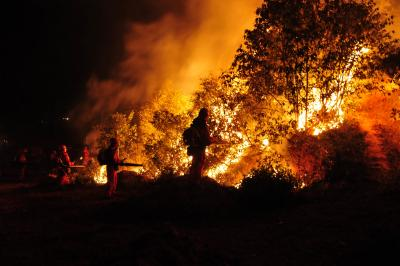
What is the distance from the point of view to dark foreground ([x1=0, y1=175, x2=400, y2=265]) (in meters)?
5.28

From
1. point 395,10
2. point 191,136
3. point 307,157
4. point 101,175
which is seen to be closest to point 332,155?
point 307,157

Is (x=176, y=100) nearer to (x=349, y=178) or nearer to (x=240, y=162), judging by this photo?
(x=240, y=162)

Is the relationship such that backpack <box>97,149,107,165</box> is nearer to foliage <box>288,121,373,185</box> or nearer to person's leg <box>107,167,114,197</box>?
person's leg <box>107,167,114,197</box>

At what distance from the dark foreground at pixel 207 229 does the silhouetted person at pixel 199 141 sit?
0.63m

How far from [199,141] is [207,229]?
12.8ft

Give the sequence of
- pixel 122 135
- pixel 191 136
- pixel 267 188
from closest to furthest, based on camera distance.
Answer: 1. pixel 267 188
2. pixel 191 136
3. pixel 122 135

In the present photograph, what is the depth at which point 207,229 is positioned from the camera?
24.9ft

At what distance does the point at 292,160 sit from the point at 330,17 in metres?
5.04

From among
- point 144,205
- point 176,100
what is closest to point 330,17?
point 144,205

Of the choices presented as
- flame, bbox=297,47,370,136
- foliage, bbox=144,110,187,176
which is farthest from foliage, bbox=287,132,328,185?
foliage, bbox=144,110,187,176

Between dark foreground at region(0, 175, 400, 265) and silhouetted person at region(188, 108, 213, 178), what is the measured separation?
0.63m

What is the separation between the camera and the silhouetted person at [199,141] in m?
11.1

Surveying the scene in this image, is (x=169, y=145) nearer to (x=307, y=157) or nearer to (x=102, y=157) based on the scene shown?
(x=102, y=157)

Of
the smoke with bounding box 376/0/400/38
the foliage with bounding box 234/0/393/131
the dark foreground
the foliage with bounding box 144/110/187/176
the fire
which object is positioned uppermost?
the smoke with bounding box 376/0/400/38
